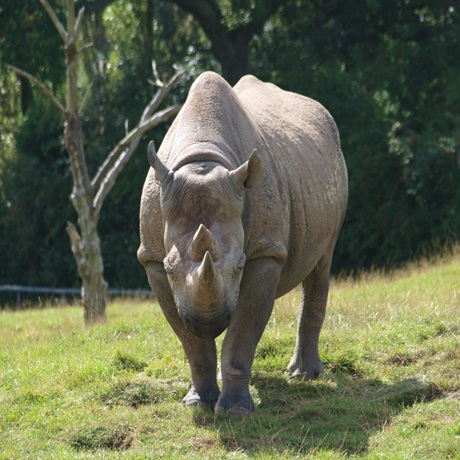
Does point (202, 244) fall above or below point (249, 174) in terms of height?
below

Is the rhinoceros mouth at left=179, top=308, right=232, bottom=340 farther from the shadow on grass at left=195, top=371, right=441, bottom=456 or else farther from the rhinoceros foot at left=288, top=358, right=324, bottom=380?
the rhinoceros foot at left=288, top=358, right=324, bottom=380

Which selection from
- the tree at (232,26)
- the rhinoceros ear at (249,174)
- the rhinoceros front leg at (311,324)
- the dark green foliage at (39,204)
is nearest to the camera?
the rhinoceros ear at (249,174)

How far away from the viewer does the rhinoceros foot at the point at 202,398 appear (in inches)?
298

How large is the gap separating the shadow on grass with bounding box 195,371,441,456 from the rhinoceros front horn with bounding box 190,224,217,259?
121 centimetres

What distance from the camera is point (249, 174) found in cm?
704

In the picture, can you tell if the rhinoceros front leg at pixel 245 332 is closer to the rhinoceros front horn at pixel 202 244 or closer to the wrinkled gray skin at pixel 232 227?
the wrinkled gray skin at pixel 232 227

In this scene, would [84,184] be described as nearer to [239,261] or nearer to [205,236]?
[239,261]

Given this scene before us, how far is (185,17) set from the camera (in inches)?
1056

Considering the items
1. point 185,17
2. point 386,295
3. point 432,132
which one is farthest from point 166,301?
point 185,17

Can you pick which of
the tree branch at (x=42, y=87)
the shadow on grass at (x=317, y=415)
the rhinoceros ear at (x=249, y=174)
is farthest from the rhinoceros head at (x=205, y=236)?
the tree branch at (x=42, y=87)

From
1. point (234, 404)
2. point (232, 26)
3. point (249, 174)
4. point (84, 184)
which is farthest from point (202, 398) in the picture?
point (232, 26)

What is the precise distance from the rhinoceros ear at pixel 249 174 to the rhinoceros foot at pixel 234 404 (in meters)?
1.45

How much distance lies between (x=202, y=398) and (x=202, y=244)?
152 cm

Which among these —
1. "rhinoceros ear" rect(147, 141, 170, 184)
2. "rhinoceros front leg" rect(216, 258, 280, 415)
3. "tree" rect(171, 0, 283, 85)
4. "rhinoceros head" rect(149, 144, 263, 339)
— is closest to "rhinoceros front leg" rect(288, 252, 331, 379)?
"rhinoceros front leg" rect(216, 258, 280, 415)
